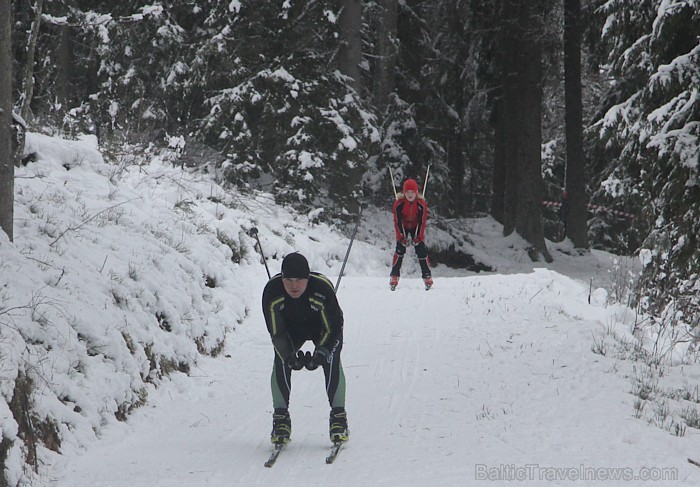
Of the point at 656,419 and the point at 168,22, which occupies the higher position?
the point at 168,22

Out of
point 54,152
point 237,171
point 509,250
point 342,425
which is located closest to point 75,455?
point 342,425

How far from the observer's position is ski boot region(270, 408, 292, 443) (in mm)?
5562

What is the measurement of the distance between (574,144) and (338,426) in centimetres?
1718

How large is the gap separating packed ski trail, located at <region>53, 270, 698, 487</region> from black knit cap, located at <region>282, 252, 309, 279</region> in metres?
1.48

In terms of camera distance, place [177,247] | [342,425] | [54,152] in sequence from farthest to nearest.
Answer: [54,152], [177,247], [342,425]

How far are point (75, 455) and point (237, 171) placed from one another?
464 inches

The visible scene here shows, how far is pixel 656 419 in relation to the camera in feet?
18.4

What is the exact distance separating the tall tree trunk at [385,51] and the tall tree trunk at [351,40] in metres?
0.81

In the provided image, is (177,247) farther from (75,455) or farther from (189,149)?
(189,149)

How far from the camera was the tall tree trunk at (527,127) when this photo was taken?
1848 cm

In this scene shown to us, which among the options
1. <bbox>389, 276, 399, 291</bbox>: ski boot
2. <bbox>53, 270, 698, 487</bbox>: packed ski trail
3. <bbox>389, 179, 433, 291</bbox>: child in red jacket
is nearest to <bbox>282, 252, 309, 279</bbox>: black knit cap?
<bbox>53, 270, 698, 487</bbox>: packed ski trail

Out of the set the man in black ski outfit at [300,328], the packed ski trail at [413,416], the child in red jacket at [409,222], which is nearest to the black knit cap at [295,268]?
the man in black ski outfit at [300,328]

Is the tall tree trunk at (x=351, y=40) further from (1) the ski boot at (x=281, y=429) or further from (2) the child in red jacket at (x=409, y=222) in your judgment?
(1) the ski boot at (x=281, y=429)

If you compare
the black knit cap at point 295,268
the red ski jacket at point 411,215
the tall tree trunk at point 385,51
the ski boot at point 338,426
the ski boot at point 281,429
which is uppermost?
the tall tree trunk at point 385,51
